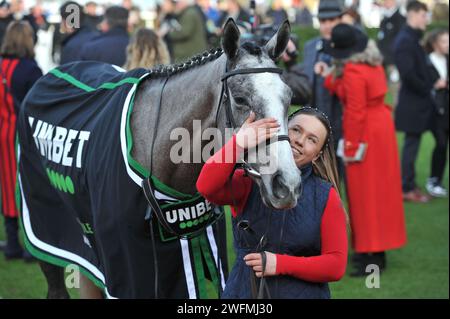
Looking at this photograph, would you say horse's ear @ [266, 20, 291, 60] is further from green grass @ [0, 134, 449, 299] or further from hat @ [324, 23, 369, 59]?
hat @ [324, 23, 369, 59]

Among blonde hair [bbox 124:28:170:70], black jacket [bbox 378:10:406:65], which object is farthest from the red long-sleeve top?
black jacket [bbox 378:10:406:65]

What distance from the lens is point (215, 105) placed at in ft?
10.7

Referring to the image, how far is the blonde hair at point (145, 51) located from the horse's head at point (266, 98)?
3.00m

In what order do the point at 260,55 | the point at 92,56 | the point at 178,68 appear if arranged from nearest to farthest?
the point at 260,55 < the point at 178,68 < the point at 92,56

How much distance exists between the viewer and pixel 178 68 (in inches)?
142

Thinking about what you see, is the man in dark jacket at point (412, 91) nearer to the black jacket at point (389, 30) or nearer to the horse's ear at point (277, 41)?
the horse's ear at point (277, 41)

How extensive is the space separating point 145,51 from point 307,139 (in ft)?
11.1

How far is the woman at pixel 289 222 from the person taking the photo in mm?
2658

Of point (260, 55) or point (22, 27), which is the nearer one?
point (260, 55)

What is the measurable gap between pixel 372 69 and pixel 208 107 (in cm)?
291

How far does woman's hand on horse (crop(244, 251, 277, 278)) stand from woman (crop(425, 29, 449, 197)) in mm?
6220
